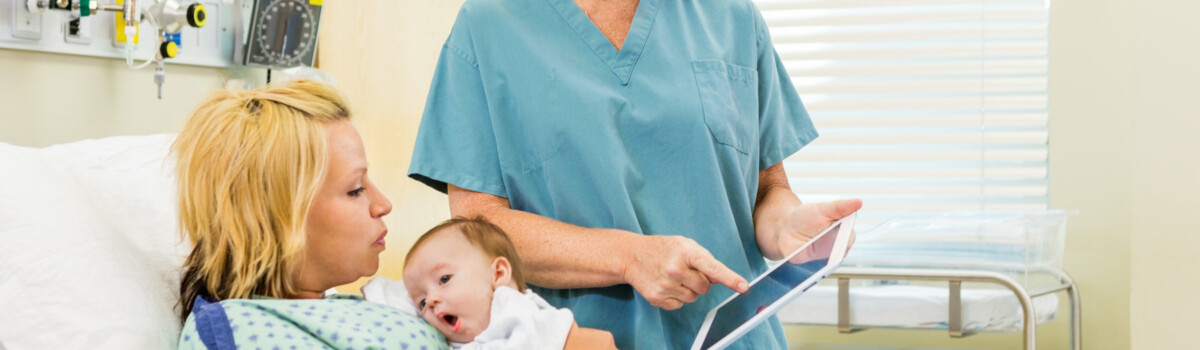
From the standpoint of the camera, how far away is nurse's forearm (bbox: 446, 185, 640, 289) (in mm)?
1042

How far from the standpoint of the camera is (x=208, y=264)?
3.34 ft

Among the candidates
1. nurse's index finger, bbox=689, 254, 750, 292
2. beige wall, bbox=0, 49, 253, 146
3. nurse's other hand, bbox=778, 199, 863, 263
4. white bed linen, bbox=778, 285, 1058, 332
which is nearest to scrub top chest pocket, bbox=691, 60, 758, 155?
nurse's other hand, bbox=778, 199, 863, 263

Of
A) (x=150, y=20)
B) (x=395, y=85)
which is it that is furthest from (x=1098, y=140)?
(x=150, y=20)

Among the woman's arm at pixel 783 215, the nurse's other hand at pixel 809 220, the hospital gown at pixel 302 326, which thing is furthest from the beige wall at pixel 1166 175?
the hospital gown at pixel 302 326

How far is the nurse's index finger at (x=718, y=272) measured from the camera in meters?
0.93

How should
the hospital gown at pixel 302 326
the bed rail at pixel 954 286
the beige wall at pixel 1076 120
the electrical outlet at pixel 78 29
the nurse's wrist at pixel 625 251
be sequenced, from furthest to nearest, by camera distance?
the bed rail at pixel 954 286 → the beige wall at pixel 1076 120 → the electrical outlet at pixel 78 29 → the nurse's wrist at pixel 625 251 → the hospital gown at pixel 302 326

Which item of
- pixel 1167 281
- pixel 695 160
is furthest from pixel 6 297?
pixel 1167 281

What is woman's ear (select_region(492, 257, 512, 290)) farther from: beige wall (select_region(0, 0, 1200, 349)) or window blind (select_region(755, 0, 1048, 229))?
window blind (select_region(755, 0, 1048, 229))

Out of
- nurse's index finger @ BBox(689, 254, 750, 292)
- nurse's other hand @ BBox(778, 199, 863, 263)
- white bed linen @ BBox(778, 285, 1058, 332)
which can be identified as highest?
nurse's other hand @ BBox(778, 199, 863, 263)

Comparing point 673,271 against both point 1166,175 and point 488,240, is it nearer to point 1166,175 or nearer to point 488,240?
point 488,240

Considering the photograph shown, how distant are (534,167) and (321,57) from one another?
1501mm

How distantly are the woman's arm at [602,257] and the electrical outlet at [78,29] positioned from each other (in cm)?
96

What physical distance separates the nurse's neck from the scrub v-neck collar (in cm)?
Answer: 1

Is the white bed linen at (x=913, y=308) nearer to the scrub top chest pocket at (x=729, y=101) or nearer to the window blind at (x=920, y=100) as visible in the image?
the window blind at (x=920, y=100)
